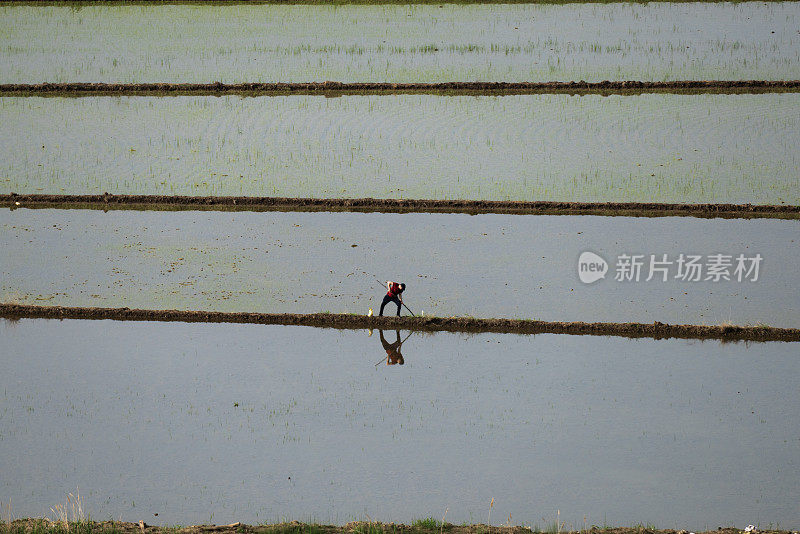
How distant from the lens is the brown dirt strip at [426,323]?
16.5 feet

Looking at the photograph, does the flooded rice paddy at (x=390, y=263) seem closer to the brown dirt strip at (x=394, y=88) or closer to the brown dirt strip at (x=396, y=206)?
the brown dirt strip at (x=396, y=206)

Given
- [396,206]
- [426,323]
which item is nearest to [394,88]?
[396,206]

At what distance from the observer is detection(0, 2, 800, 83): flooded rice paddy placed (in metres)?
7.88

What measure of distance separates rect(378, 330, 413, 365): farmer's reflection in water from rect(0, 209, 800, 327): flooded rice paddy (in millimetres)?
244

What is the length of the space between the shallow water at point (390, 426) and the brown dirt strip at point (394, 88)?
3137mm

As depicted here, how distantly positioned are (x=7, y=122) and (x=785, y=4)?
747 cm

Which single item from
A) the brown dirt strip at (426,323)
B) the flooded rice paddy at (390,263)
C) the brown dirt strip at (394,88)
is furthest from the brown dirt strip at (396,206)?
the brown dirt strip at (394,88)

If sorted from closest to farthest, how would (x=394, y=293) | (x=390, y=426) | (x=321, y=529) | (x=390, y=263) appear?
(x=321, y=529) → (x=390, y=426) → (x=394, y=293) → (x=390, y=263)

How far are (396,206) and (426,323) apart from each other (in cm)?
141

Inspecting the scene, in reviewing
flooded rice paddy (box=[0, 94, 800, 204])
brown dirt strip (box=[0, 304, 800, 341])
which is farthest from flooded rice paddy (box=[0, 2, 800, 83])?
brown dirt strip (box=[0, 304, 800, 341])

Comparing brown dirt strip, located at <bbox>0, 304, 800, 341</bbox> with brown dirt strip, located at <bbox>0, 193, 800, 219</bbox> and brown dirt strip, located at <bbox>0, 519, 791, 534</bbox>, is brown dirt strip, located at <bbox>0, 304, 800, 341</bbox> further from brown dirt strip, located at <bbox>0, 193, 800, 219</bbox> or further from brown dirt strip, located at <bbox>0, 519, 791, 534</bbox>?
brown dirt strip, located at <bbox>0, 519, 791, 534</bbox>

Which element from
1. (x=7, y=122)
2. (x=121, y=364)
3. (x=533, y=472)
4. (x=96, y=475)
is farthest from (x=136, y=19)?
(x=533, y=472)

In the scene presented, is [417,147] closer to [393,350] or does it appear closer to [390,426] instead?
[393,350]

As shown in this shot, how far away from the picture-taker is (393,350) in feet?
16.4
